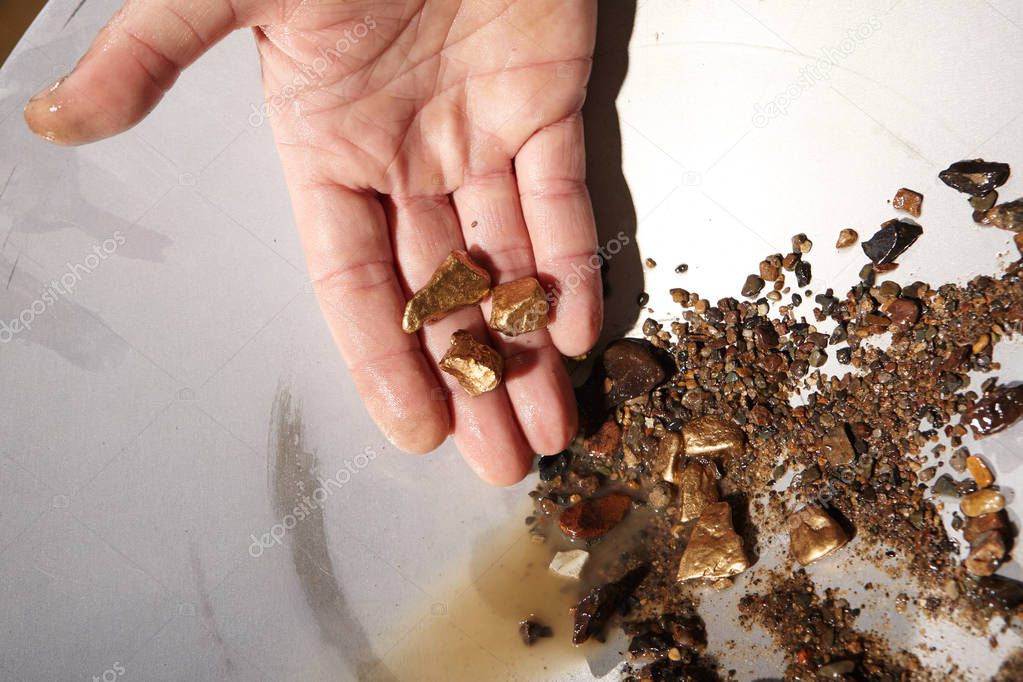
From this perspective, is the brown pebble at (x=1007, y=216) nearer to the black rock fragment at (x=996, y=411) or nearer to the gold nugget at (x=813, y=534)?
the black rock fragment at (x=996, y=411)

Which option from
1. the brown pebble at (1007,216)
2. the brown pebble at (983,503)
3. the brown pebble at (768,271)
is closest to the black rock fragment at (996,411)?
the brown pebble at (983,503)

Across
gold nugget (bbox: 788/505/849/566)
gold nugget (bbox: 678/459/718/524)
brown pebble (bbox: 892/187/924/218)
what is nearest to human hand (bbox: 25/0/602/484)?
gold nugget (bbox: 678/459/718/524)

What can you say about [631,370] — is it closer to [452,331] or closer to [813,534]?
[452,331]

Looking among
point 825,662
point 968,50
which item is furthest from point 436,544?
point 968,50

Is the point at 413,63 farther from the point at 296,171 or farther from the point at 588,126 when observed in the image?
the point at 588,126

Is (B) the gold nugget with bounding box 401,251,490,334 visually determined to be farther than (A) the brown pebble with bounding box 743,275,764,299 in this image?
No

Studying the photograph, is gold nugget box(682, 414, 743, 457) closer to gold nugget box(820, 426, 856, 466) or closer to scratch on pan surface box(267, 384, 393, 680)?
gold nugget box(820, 426, 856, 466)
